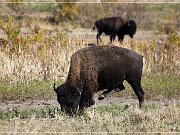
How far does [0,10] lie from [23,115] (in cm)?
3297

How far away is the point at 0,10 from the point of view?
145 ft

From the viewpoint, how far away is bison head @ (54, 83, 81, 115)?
466 inches

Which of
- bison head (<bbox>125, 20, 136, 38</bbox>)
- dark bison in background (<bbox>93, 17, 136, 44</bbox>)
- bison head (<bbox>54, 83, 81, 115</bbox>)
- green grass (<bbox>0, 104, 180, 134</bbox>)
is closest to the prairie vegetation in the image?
green grass (<bbox>0, 104, 180, 134</bbox>)

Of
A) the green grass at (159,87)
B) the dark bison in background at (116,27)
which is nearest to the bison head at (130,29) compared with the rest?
the dark bison in background at (116,27)

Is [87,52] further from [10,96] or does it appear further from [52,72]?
Result: [52,72]

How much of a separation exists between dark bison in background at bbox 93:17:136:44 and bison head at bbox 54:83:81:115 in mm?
22943

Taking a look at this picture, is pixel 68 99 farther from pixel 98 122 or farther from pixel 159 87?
pixel 159 87

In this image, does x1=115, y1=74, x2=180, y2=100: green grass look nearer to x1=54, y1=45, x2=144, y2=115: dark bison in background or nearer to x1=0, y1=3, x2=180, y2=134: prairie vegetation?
x1=0, y1=3, x2=180, y2=134: prairie vegetation

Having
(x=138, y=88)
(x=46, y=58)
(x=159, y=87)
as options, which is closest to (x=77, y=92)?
(x=138, y=88)

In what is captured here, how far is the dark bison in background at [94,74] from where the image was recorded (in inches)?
471

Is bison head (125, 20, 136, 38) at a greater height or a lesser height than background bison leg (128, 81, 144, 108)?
lesser

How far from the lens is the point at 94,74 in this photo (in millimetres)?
12602

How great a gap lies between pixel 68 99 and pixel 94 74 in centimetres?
106

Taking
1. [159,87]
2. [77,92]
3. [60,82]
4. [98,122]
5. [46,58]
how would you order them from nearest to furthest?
[98,122]
[77,92]
[159,87]
[60,82]
[46,58]
